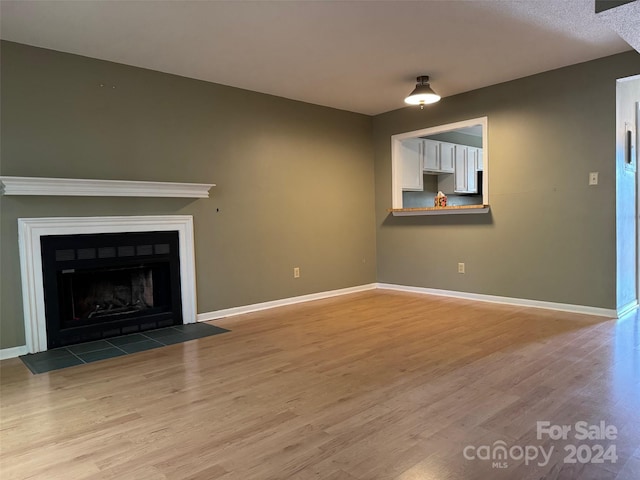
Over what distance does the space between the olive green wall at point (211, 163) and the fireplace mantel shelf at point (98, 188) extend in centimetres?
17

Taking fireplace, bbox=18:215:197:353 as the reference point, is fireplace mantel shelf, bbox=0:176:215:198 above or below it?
above

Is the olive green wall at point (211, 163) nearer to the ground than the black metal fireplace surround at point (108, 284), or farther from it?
farther from it

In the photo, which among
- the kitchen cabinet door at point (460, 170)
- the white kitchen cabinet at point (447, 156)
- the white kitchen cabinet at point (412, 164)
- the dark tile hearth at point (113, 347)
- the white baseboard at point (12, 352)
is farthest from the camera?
the kitchen cabinet door at point (460, 170)

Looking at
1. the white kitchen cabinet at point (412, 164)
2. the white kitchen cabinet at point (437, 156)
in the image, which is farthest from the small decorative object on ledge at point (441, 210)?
the white kitchen cabinet at point (437, 156)

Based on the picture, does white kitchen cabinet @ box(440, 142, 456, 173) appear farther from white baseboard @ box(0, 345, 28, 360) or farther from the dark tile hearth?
white baseboard @ box(0, 345, 28, 360)

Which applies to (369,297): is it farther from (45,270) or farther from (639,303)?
(45,270)

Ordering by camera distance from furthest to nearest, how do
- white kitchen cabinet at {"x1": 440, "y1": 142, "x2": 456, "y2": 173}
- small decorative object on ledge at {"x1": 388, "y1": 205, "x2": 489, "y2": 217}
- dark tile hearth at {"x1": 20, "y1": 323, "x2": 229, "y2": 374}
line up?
white kitchen cabinet at {"x1": 440, "y1": 142, "x2": 456, "y2": 173} → small decorative object on ledge at {"x1": 388, "y1": 205, "x2": 489, "y2": 217} → dark tile hearth at {"x1": 20, "y1": 323, "x2": 229, "y2": 374}

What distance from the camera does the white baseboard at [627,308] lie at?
4.10 meters

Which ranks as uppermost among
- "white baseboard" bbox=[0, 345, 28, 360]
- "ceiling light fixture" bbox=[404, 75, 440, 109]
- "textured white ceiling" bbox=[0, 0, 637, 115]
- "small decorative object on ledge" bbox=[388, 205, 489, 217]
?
"textured white ceiling" bbox=[0, 0, 637, 115]

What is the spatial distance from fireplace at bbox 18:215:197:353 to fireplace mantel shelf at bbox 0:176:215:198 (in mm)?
251

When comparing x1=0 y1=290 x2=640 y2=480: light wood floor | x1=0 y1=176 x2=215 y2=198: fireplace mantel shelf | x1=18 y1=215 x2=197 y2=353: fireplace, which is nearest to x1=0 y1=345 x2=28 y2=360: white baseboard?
x1=18 y1=215 x2=197 y2=353: fireplace

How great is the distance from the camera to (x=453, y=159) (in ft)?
21.4

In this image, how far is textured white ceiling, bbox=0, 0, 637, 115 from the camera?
2.89 m

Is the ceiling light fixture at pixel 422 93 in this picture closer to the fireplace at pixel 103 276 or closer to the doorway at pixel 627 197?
the doorway at pixel 627 197
